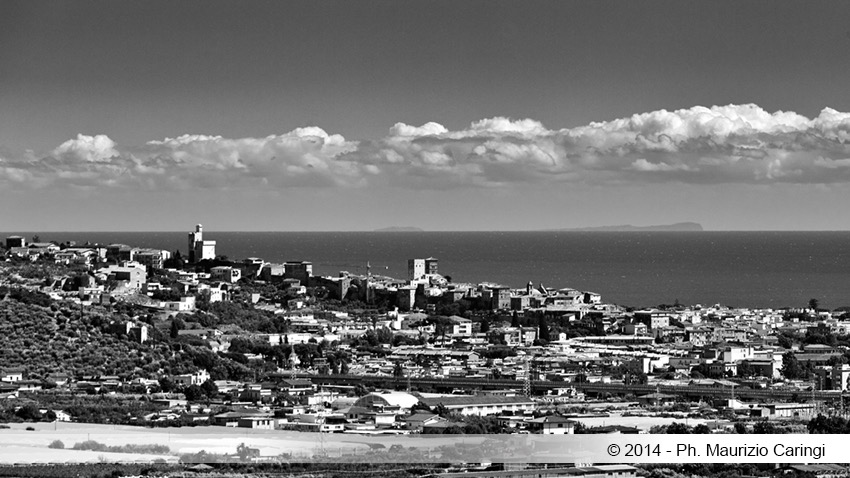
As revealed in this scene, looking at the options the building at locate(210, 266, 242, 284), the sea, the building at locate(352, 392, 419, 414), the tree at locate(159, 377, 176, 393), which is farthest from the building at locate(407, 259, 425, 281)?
the building at locate(352, 392, 419, 414)

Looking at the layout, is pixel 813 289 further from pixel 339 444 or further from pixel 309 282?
pixel 339 444

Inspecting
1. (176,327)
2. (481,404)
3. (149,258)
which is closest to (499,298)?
(149,258)

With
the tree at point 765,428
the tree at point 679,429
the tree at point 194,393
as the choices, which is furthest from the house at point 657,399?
the tree at point 194,393

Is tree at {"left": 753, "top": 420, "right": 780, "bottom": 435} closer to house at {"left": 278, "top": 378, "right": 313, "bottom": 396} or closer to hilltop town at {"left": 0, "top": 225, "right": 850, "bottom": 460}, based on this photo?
hilltop town at {"left": 0, "top": 225, "right": 850, "bottom": 460}

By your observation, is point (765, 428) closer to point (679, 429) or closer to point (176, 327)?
point (679, 429)

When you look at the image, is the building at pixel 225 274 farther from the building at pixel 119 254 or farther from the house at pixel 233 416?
the house at pixel 233 416
